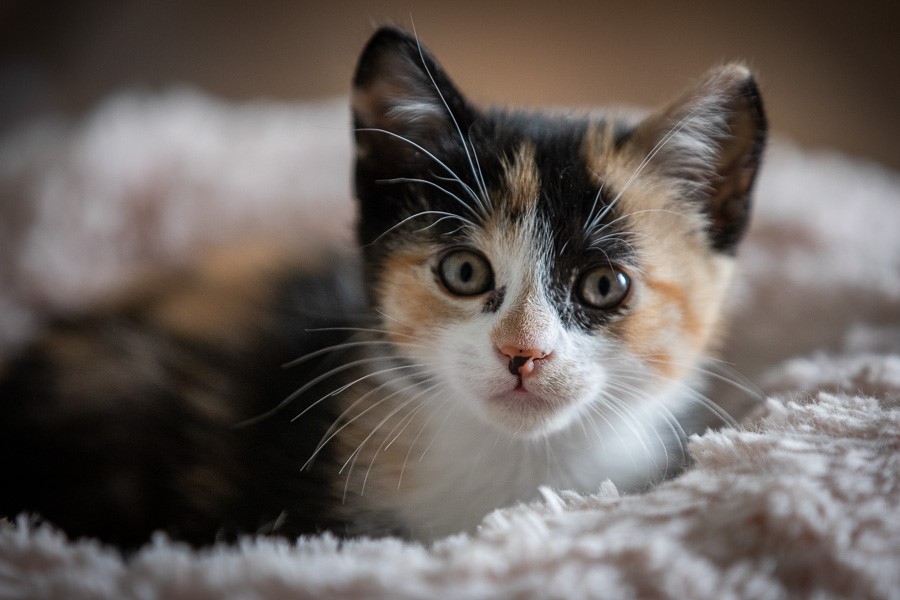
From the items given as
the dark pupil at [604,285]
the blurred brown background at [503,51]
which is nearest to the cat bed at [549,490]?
the dark pupil at [604,285]

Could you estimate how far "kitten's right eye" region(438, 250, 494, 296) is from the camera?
788 mm

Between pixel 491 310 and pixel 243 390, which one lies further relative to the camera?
pixel 243 390

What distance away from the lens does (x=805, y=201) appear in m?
1.38

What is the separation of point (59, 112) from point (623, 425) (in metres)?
Result: 1.86

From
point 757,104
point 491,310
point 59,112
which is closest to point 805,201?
point 757,104

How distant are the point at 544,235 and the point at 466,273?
9 cm

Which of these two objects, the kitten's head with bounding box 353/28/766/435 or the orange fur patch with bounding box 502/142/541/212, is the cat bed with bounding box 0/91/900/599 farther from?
the orange fur patch with bounding box 502/142/541/212

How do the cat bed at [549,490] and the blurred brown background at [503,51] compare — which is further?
the blurred brown background at [503,51]

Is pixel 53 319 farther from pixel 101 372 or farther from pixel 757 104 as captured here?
pixel 757 104

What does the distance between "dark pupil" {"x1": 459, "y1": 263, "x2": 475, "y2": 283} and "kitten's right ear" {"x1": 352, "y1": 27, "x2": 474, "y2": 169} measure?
0.49 ft

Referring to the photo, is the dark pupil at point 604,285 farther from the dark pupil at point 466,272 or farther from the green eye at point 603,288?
the dark pupil at point 466,272

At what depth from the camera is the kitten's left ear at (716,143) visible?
32.8 inches

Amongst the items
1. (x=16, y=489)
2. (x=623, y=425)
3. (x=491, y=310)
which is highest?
(x=491, y=310)

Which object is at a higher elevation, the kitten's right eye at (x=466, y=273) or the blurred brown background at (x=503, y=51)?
the blurred brown background at (x=503, y=51)
